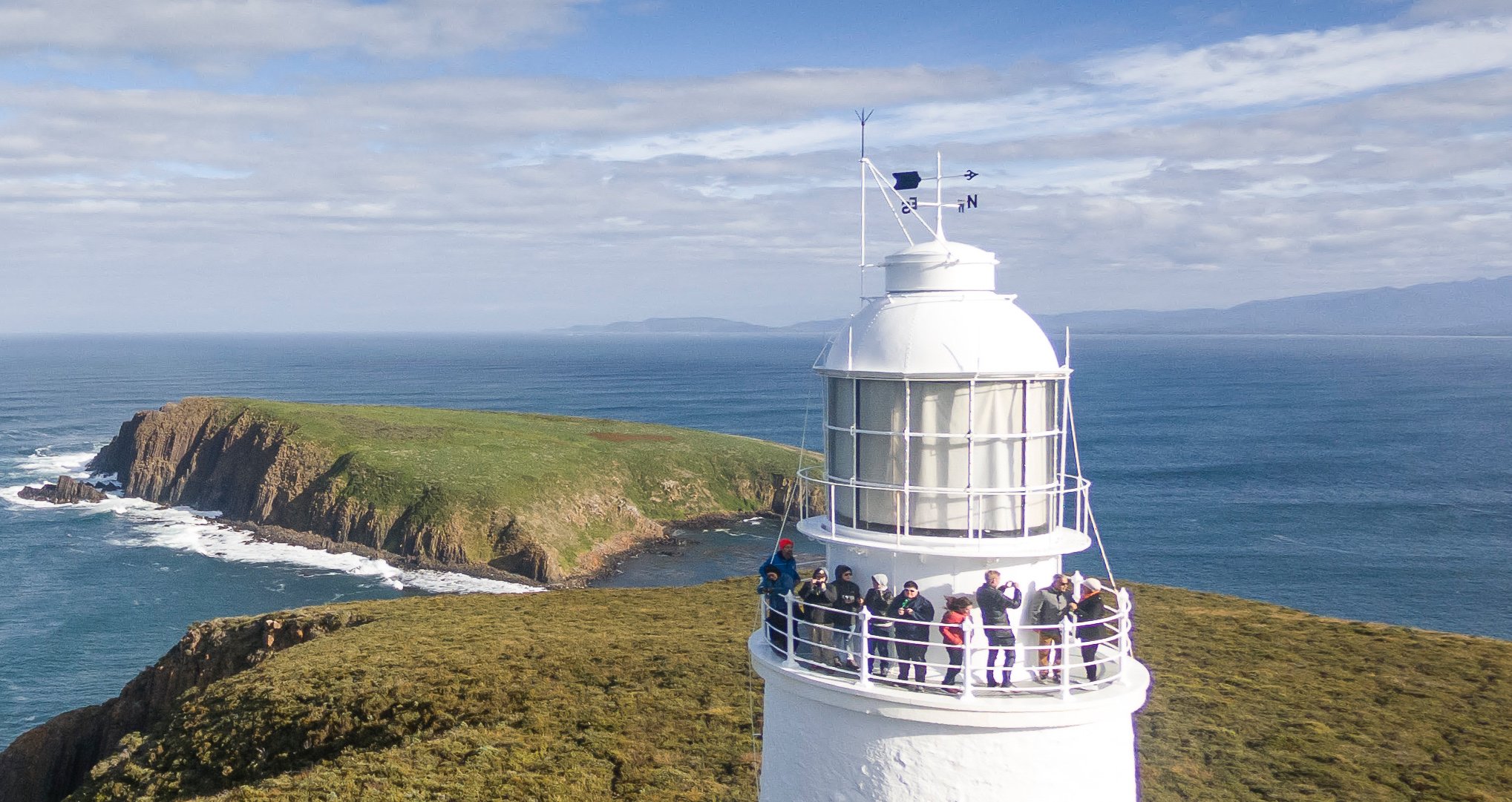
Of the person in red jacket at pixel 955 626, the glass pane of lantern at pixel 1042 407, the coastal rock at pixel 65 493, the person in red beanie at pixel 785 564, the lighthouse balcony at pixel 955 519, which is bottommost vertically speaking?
the coastal rock at pixel 65 493

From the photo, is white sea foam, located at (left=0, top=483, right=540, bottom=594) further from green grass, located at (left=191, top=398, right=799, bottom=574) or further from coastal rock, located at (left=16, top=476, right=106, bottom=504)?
green grass, located at (left=191, top=398, right=799, bottom=574)

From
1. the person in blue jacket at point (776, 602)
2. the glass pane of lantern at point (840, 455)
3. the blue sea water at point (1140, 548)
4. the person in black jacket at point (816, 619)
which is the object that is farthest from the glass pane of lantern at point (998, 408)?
the blue sea water at point (1140, 548)

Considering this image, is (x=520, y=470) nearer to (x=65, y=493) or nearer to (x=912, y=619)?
(x=65, y=493)

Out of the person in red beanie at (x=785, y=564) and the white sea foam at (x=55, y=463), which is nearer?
the person in red beanie at (x=785, y=564)

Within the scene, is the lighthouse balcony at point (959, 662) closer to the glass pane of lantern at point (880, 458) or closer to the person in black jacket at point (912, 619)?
the person in black jacket at point (912, 619)

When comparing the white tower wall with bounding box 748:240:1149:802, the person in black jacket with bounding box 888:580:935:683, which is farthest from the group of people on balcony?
the white tower wall with bounding box 748:240:1149:802

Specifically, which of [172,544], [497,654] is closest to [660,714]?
[497,654]

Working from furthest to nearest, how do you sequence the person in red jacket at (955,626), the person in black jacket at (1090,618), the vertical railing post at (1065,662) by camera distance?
the person in black jacket at (1090,618)
the person in red jacket at (955,626)
the vertical railing post at (1065,662)

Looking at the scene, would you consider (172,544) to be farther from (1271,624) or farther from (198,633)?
(1271,624)

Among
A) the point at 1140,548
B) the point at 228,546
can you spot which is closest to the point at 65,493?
the point at 228,546
